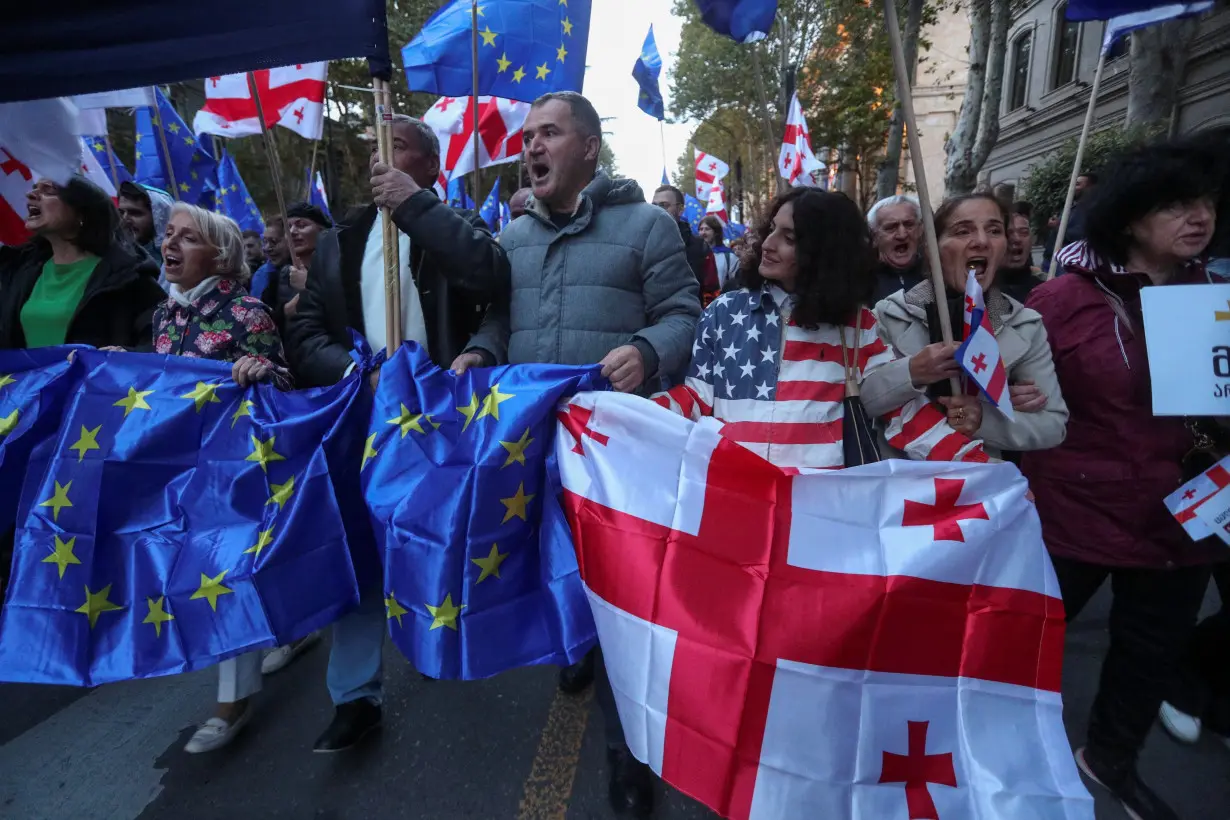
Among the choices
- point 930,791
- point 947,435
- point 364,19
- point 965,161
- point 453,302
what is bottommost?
point 930,791

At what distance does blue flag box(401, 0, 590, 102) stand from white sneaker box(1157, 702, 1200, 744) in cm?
457

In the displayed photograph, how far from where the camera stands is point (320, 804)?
218 cm

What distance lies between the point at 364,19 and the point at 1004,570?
89.6 inches

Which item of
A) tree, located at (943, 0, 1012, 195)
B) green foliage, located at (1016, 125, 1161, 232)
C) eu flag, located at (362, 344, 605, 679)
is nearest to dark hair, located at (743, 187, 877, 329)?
eu flag, located at (362, 344, 605, 679)

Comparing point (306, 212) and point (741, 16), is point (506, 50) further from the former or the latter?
point (741, 16)

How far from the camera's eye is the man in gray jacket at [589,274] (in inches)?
88.8

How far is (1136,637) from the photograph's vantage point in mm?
2170

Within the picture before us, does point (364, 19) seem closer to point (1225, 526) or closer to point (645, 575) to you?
point (645, 575)

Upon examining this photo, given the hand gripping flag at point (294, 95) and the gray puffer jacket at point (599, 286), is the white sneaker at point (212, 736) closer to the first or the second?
the gray puffer jacket at point (599, 286)

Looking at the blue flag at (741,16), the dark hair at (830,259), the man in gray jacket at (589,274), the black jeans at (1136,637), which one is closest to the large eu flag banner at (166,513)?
the man in gray jacket at (589,274)

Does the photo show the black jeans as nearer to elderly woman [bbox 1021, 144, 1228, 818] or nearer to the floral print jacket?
elderly woman [bbox 1021, 144, 1228, 818]

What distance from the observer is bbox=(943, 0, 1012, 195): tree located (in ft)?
35.8

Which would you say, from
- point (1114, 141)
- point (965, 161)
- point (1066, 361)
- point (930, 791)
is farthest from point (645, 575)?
point (965, 161)

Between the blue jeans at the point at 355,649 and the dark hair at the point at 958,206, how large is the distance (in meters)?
2.31
